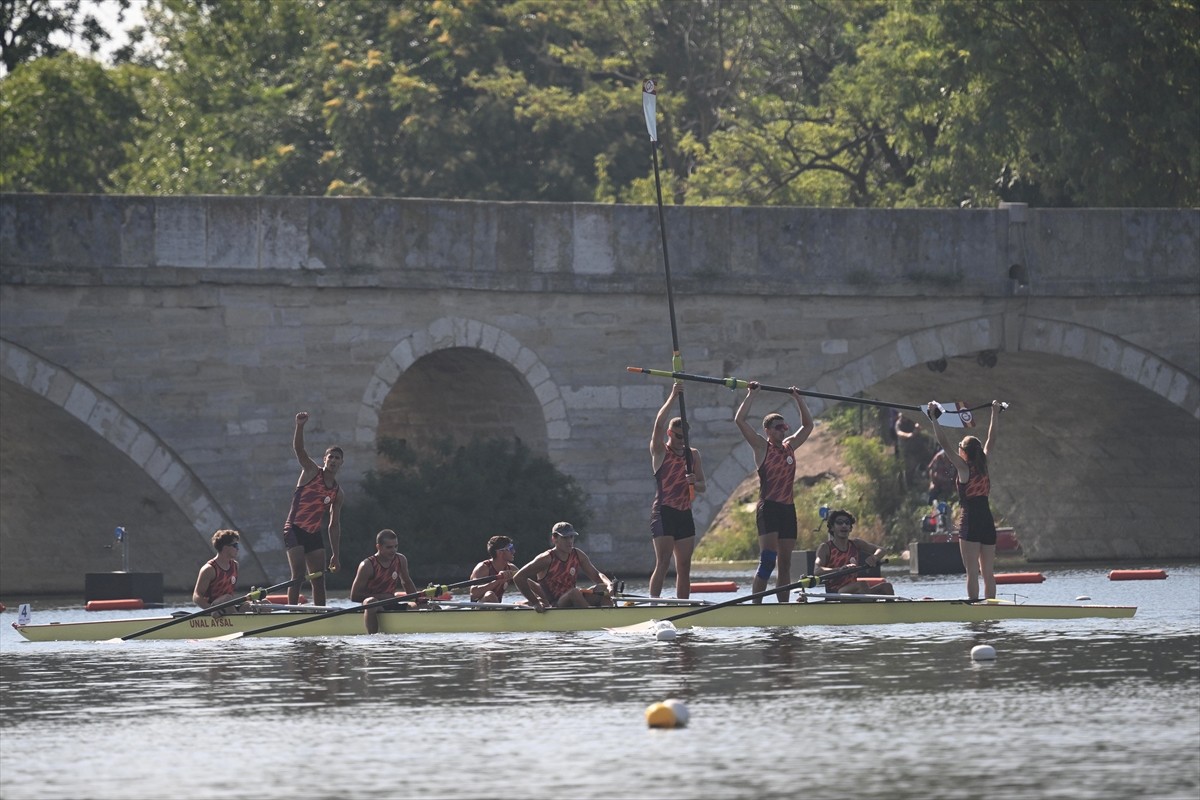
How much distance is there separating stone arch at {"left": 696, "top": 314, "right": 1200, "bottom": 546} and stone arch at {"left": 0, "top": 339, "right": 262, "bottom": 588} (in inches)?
228

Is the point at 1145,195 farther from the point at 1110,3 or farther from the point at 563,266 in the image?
the point at 563,266

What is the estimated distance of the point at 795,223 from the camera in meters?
28.6

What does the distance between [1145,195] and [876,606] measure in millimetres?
17230

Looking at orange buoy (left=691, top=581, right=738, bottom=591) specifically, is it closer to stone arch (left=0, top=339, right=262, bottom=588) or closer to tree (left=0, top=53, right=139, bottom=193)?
stone arch (left=0, top=339, right=262, bottom=588)

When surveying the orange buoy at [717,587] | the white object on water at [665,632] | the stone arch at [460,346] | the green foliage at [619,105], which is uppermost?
the green foliage at [619,105]

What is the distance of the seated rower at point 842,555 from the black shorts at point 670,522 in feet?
4.01

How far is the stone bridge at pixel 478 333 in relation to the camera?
1025 inches

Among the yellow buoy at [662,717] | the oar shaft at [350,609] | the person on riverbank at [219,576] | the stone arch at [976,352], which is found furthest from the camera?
the stone arch at [976,352]

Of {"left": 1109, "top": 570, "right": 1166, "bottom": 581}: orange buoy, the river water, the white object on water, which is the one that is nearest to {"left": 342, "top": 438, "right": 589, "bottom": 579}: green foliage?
{"left": 1109, "top": 570, "right": 1166, "bottom": 581}: orange buoy

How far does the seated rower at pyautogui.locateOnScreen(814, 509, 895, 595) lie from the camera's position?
61.4 feet

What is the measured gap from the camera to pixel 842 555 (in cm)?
1883

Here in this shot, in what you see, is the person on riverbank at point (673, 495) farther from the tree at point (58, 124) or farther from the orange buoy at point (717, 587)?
the tree at point (58, 124)

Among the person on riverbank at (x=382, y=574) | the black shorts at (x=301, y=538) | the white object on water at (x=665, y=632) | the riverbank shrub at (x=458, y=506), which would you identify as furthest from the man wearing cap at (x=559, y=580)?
the riverbank shrub at (x=458, y=506)

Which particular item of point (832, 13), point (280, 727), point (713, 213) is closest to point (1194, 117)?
point (713, 213)
